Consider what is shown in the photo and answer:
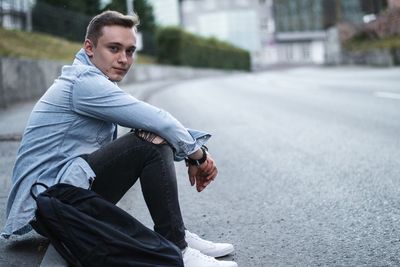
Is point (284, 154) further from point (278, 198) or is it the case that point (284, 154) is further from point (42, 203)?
point (42, 203)

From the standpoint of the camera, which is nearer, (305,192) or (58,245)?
(58,245)

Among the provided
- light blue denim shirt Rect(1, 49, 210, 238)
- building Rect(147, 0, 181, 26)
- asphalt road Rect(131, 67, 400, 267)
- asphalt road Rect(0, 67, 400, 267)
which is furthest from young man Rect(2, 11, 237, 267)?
building Rect(147, 0, 181, 26)

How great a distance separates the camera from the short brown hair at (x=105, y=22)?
2.96 meters

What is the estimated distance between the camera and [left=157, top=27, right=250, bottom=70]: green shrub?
3709 cm

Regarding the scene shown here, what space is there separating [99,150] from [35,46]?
17.0m

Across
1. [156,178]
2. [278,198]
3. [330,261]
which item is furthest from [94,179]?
[278,198]

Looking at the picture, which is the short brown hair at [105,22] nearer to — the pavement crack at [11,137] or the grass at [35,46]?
the pavement crack at [11,137]

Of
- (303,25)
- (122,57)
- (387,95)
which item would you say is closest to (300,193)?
(122,57)

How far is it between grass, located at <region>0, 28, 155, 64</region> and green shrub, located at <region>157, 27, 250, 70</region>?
13421 millimetres

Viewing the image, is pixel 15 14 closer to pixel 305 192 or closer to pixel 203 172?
pixel 305 192

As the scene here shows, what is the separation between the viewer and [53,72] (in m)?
14.4

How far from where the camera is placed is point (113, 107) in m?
2.83

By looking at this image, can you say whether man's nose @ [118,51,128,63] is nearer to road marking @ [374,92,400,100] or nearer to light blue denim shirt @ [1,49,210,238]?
light blue denim shirt @ [1,49,210,238]

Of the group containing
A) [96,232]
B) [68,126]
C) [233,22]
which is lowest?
[96,232]
